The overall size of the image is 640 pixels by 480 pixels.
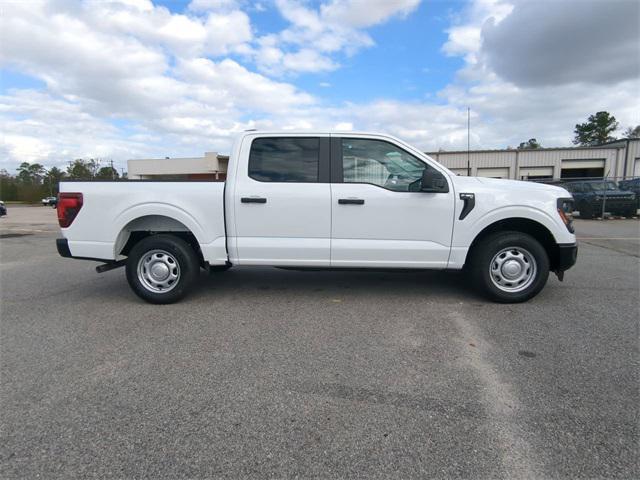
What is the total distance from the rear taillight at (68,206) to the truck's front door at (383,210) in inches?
117

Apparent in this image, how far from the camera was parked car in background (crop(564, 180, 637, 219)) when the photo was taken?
635 inches

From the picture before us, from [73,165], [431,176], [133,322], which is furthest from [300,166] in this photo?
[73,165]

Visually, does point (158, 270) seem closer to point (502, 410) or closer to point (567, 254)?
point (502, 410)

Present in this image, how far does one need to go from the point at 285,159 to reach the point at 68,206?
2.59m

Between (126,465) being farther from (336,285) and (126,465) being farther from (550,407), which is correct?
(336,285)

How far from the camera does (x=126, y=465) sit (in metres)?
1.99

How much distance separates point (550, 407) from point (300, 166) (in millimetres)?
3240

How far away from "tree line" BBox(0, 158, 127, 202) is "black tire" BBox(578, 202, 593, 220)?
155ft

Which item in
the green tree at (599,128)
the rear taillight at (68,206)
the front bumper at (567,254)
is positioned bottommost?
the front bumper at (567,254)

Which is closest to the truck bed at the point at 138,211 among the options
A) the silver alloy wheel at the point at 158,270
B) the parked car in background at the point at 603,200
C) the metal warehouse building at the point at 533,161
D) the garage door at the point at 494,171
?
the silver alloy wheel at the point at 158,270

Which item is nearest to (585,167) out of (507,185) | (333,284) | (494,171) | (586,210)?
(494,171)

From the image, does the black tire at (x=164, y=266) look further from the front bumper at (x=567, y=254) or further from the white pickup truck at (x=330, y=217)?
the front bumper at (x=567, y=254)

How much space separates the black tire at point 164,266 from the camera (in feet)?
14.6

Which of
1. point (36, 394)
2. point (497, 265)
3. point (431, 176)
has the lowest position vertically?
point (36, 394)
